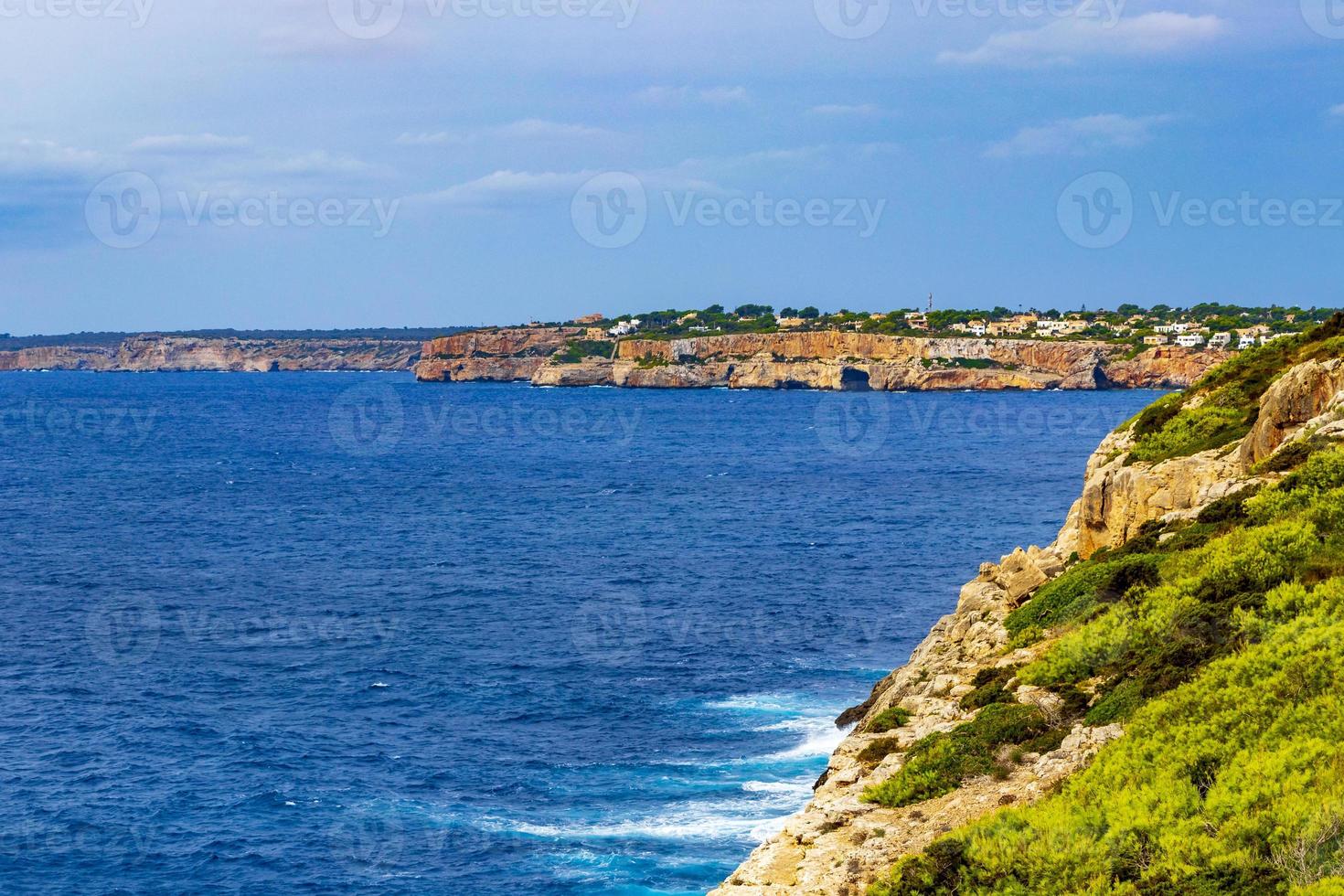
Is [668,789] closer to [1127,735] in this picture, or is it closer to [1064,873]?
[1127,735]

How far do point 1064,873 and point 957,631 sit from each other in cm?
1951

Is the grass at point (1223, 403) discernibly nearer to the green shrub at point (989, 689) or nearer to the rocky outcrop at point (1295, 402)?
the rocky outcrop at point (1295, 402)

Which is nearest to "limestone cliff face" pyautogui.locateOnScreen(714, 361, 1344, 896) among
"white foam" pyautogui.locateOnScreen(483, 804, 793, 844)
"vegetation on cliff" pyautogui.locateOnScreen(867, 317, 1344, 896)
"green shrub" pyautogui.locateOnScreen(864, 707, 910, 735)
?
"green shrub" pyautogui.locateOnScreen(864, 707, 910, 735)

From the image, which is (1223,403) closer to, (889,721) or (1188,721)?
(889,721)

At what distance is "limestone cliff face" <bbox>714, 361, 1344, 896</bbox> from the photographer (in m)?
19.1

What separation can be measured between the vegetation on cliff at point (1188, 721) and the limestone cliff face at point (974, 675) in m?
0.80

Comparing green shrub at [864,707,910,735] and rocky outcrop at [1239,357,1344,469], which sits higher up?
rocky outcrop at [1239,357,1344,469]

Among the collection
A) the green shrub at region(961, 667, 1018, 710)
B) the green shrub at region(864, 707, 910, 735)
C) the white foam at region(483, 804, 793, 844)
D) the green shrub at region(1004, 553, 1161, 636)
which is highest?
the green shrub at region(1004, 553, 1161, 636)

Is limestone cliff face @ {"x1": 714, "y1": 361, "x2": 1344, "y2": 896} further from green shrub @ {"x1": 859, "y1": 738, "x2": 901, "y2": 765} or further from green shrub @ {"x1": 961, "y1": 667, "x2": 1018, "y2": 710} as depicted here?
green shrub @ {"x1": 961, "y1": 667, "x2": 1018, "y2": 710}

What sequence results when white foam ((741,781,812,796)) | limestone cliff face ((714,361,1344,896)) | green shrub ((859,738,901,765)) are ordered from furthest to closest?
1. white foam ((741,781,812,796))
2. green shrub ((859,738,901,765))
3. limestone cliff face ((714,361,1344,896))

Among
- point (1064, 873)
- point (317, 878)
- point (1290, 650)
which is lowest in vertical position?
point (317, 878)

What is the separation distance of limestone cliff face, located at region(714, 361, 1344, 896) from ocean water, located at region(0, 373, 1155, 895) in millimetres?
5620

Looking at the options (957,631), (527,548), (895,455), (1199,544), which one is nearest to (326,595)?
(527,548)

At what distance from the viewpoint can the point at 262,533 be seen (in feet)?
259
